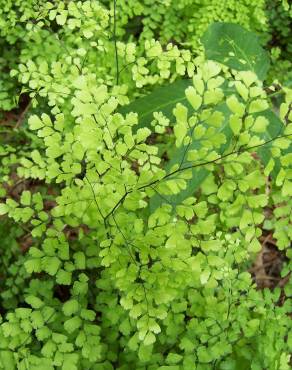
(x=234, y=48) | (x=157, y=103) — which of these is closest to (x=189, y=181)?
(x=157, y=103)

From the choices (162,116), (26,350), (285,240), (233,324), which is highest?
(162,116)

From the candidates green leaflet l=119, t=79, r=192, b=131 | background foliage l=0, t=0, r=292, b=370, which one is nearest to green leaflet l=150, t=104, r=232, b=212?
background foliage l=0, t=0, r=292, b=370

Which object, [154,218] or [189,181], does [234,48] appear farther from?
[154,218]

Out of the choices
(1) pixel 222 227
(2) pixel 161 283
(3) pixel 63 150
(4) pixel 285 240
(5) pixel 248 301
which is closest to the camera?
(2) pixel 161 283

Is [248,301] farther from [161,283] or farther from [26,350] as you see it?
[26,350]

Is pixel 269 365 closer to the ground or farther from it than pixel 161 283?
closer to the ground

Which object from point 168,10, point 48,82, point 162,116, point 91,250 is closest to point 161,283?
point 91,250
